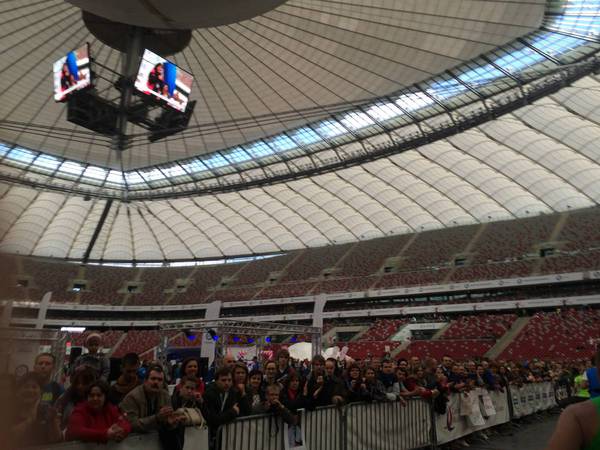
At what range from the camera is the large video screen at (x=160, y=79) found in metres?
20.7

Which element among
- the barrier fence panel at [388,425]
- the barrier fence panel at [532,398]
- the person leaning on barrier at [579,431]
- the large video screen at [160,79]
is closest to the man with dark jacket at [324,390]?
the barrier fence panel at [388,425]

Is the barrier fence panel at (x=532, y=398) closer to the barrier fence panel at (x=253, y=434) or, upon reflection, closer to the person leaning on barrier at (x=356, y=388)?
the person leaning on barrier at (x=356, y=388)

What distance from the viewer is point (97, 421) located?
438cm

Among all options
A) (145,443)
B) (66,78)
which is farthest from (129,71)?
(145,443)

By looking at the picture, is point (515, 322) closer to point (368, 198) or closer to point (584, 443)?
point (368, 198)

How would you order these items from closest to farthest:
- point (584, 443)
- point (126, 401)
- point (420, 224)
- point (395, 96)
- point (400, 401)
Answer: point (584, 443) < point (126, 401) < point (400, 401) < point (395, 96) < point (420, 224)

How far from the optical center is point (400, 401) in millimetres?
8773

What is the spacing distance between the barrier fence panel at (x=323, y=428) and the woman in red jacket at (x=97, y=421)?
3.12 m

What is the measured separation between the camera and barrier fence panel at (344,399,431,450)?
7754 millimetres

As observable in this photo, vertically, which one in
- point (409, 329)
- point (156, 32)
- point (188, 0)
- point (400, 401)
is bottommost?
point (400, 401)

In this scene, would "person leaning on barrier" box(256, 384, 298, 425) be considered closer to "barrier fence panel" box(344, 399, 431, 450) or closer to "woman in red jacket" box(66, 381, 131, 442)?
"barrier fence panel" box(344, 399, 431, 450)

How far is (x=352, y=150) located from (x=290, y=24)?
1452 centimetres

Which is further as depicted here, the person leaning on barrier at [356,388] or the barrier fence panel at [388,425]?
the person leaning on barrier at [356,388]

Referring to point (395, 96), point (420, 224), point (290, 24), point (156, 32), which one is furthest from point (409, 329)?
point (156, 32)
